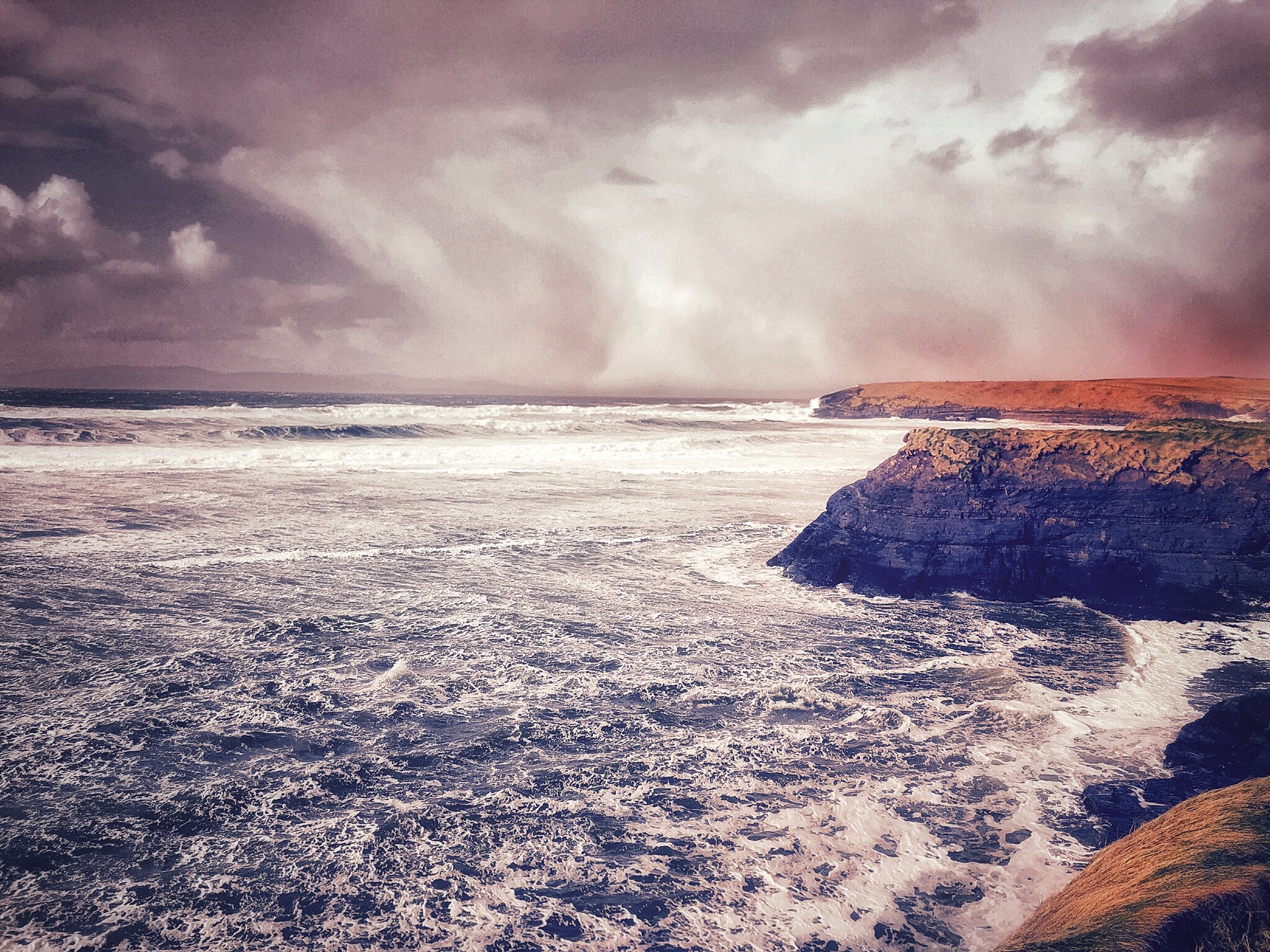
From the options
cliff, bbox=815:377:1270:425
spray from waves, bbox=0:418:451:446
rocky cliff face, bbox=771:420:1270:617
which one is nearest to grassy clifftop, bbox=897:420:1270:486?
rocky cliff face, bbox=771:420:1270:617

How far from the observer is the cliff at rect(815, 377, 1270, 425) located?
55781 mm

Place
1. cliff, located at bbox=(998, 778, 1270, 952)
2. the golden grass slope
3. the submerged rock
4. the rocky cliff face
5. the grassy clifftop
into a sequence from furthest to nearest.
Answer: the golden grass slope < the grassy clifftop < the rocky cliff face < the submerged rock < cliff, located at bbox=(998, 778, 1270, 952)

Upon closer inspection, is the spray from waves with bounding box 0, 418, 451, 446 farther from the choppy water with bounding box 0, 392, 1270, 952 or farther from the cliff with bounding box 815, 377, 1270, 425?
the cliff with bounding box 815, 377, 1270, 425

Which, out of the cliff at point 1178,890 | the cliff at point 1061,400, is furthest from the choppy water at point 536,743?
the cliff at point 1061,400

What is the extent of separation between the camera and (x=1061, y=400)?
6662cm

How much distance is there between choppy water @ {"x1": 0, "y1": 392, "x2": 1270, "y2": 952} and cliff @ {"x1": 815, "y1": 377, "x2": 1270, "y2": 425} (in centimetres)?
4832

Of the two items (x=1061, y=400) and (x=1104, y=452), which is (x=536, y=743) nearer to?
(x=1104, y=452)

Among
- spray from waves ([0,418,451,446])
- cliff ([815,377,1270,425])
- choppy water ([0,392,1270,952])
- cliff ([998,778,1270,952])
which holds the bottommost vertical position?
choppy water ([0,392,1270,952])

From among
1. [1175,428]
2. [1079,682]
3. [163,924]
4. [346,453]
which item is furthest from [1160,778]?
[346,453]

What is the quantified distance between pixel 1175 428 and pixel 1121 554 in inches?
106

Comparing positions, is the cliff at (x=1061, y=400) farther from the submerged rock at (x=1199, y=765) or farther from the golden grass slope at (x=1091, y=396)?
the submerged rock at (x=1199, y=765)

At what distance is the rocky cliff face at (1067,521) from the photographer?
891 centimetres

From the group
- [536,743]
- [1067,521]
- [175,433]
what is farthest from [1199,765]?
[175,433]

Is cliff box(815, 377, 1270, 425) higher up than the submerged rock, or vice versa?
cliff box(815, 377, 1270, 425)
